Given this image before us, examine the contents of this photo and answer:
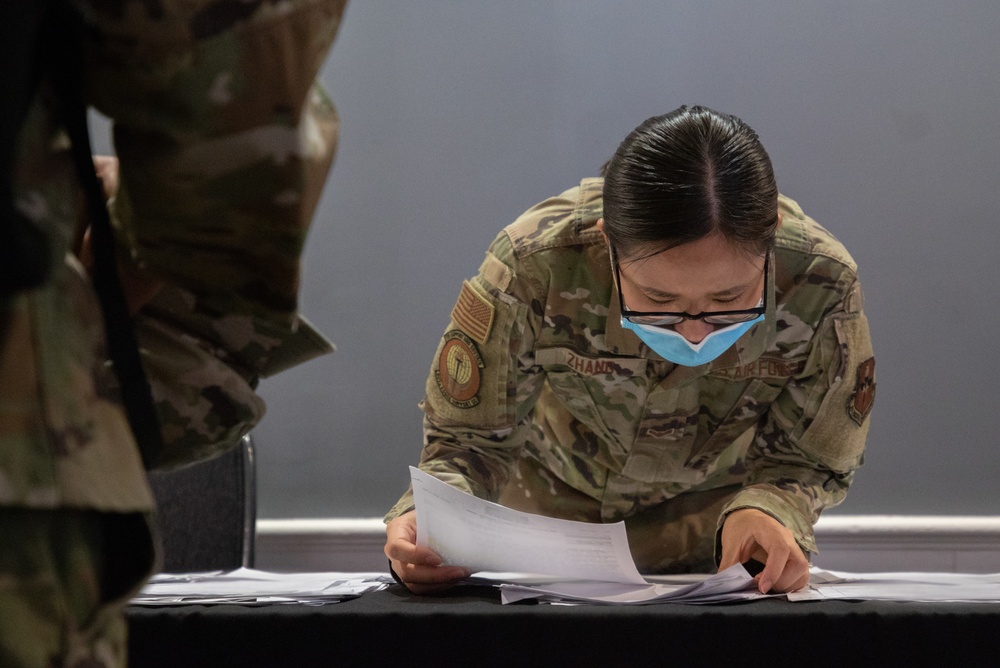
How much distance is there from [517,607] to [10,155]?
0.70 meters

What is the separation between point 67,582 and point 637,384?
1.11 metres

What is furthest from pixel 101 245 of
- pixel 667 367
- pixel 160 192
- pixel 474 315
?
pixel 667 367

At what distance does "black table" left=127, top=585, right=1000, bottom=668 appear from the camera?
3.07ft

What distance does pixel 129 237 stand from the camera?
22.1 inches

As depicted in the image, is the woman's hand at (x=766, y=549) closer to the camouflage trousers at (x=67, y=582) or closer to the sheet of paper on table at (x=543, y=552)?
the sheet of paper on table at (x=543, y=552)

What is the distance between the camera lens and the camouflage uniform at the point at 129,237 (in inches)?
17.1

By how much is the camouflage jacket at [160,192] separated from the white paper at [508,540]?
0.58 m

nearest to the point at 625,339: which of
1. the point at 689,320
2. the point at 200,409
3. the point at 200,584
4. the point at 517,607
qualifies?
the point at 689,320

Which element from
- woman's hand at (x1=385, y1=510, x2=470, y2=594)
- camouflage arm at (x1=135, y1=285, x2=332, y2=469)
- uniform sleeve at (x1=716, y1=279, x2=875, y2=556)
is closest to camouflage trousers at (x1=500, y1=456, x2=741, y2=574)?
uniform sleeve at (x1=716, y1=279, x2=875, y2=556)

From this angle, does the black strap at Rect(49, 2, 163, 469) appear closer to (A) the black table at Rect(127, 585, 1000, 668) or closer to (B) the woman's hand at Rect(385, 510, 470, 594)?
(A) the black table at Rect(127, 585, 1000, 668)

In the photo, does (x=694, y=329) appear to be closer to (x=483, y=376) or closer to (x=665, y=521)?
(x=483, y=376)

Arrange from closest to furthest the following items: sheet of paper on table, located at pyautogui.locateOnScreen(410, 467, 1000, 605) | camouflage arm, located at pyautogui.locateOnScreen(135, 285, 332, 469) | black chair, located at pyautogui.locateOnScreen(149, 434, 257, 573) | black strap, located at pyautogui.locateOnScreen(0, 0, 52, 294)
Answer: black strap, located at pyautogui.locateOnScreen(0, 0, 52, 294), camouflage arm, located at pyautogui.locateOnScreen(135, 285, 332, 469), sheet of paper on table, located at pyautogui.locateOnScreen(410, 467, 1000, 605), black chair, located at pyautogui.locateOnScreen(149, 434, 257, 573)

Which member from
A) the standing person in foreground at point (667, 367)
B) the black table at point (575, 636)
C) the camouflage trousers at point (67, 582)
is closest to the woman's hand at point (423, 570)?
the standing person in foreground at point (667, 367)

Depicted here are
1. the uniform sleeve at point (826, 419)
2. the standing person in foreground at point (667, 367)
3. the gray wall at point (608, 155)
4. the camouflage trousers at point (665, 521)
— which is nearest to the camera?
the standing person in foreground at point (667, 367)
